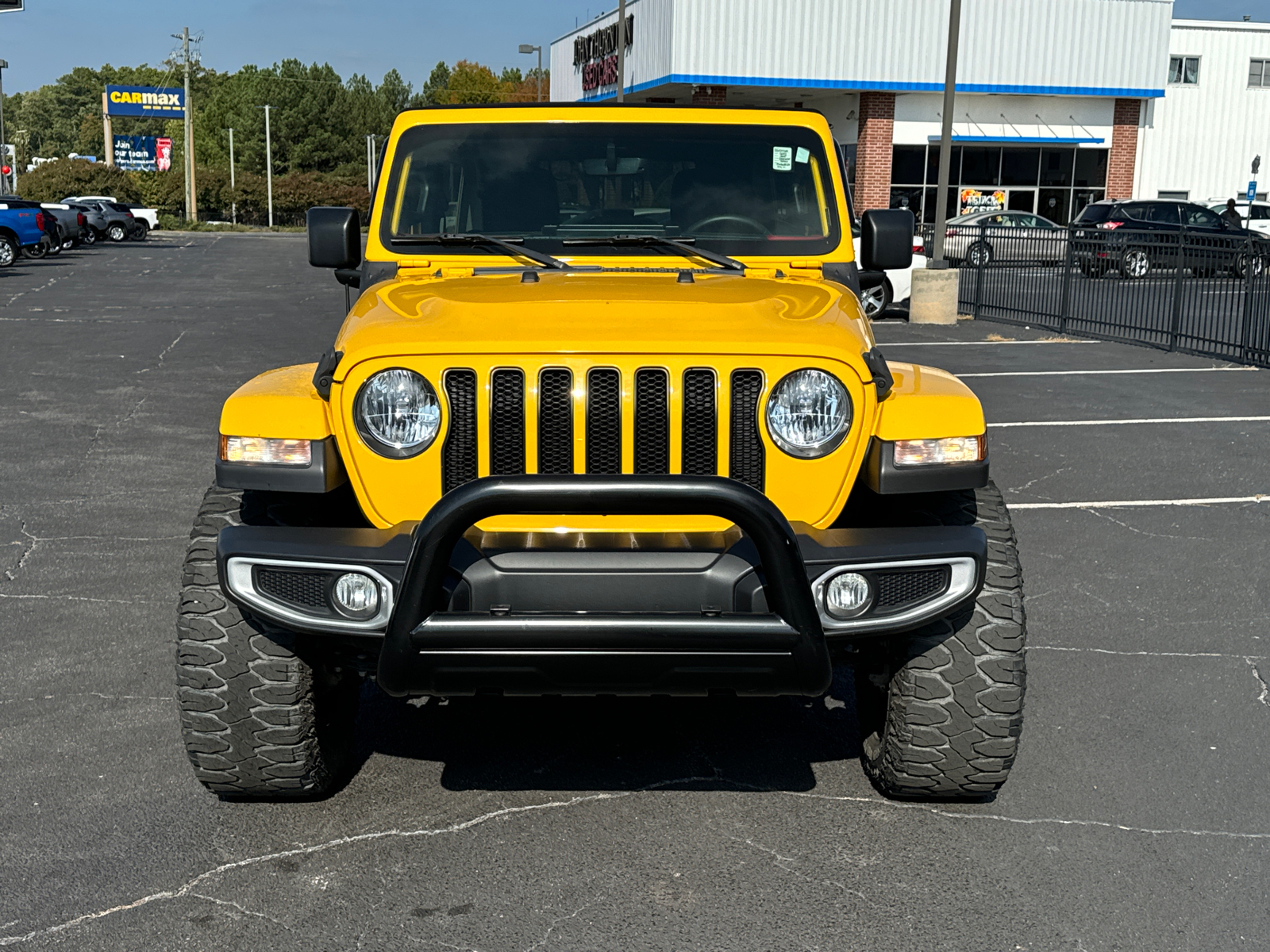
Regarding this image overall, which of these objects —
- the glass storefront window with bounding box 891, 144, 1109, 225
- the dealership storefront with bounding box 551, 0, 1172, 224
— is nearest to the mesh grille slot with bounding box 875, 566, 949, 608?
the dealership storefront with bounding box 551, 0, 1172, 224

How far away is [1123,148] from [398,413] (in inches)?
1694

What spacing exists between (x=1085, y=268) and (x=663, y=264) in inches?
580

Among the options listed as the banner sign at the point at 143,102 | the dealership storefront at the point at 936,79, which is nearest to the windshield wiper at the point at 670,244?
the dealership storefront at the point at 936,79

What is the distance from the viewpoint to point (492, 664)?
3.31 metres

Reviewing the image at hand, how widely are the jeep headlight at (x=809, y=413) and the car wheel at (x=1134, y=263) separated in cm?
1389

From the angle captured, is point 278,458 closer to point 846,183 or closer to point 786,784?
point 786,784

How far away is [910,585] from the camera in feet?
11.3

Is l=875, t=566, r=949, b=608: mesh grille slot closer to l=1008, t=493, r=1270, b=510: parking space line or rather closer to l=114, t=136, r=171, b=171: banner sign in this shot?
l=1008, t=493, r=1270, b=510: parking space line

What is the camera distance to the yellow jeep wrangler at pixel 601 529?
10.7 ft

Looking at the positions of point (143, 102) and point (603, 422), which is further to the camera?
point (143, 102)

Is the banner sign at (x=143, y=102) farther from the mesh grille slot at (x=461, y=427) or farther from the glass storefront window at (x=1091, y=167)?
the mesh grille slot at (x=461, y=427)

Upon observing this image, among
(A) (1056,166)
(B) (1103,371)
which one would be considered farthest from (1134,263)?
(A) (1056,166)

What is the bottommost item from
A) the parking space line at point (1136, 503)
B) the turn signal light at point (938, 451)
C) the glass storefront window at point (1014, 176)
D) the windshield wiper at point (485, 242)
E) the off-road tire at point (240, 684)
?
the parking space line at point (1136, 503)

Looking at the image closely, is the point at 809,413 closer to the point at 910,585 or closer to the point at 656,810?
the point at 910,585
